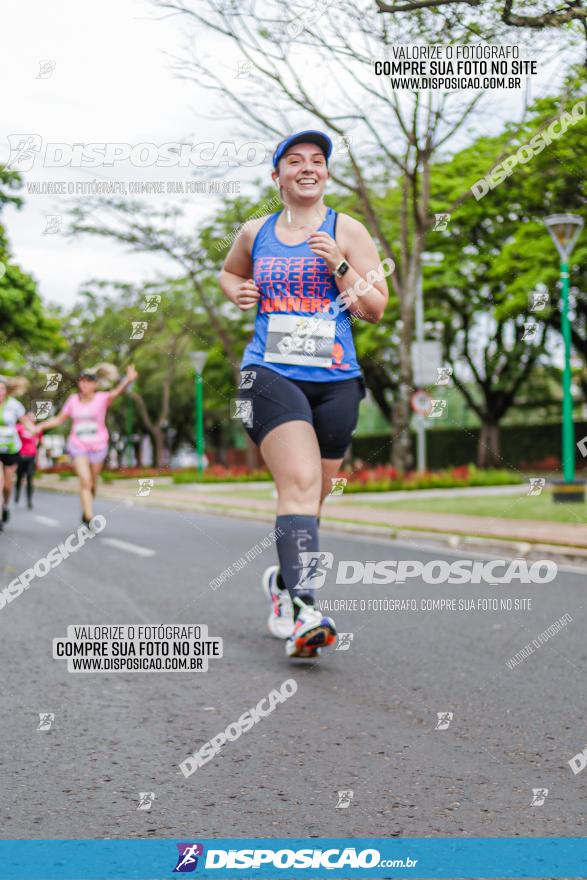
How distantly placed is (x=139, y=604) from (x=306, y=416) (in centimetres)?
254

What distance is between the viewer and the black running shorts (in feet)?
12.6

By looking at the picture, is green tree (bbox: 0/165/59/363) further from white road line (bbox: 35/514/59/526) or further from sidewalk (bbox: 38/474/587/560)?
white road line (bbox: 35/514/59/526)

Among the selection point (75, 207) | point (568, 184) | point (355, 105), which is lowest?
point (75, 207)

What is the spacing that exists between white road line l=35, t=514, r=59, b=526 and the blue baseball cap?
31.6ft

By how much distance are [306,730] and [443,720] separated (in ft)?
1.54

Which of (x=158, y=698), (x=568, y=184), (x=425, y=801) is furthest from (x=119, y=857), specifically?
(x=568, y=184)

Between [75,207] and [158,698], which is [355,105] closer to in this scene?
[75,207]

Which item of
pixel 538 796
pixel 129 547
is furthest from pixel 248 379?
pixel 129 547

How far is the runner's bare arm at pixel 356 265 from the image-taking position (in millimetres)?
3613

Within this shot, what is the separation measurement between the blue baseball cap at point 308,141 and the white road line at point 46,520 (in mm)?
9632

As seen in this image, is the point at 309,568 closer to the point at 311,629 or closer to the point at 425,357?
the point at 311,629

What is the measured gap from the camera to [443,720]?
3506 mm

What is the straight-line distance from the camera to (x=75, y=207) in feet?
14.7

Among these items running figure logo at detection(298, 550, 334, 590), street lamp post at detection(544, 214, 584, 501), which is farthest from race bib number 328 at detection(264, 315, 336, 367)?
street lamp post at detection(544, 214, 584, 501)
